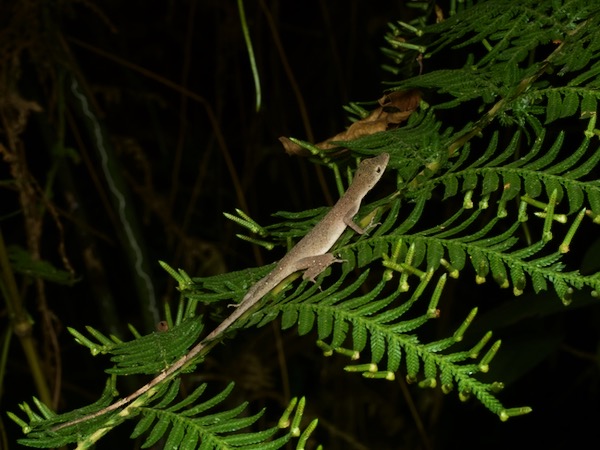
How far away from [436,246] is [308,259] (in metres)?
0.41

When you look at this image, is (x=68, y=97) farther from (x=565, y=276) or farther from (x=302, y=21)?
(x=565, y=276)

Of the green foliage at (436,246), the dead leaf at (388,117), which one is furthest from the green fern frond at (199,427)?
the dead leaf at (388,117)

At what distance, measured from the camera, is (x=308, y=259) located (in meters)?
1.50

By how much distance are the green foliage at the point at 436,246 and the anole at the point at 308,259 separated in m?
0.02

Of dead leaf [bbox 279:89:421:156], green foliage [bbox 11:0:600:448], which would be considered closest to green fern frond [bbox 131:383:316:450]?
green foliage [bbox 11:0:600:448]

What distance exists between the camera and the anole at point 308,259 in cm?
110

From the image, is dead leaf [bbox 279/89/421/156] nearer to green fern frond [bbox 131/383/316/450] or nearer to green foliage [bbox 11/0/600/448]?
green foliage [bbox 11/0/600/448]

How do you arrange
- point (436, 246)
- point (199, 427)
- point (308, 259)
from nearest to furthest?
point (199, 427), point (436, 246), point (308, 259)

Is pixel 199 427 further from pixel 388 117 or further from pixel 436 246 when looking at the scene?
pixel 388 117

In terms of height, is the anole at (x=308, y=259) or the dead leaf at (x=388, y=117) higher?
the dead leaf at (x=388, y=117)

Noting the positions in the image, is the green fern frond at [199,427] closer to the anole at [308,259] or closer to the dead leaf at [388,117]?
the anole at [308,259]

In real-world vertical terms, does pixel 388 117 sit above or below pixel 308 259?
above

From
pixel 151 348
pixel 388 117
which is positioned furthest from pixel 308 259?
pixel 151 348

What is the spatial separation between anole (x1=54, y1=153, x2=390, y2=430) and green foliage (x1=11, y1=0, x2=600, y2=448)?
0.8 inches
